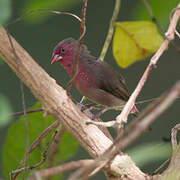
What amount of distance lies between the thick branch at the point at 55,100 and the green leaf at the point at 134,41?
0.54m

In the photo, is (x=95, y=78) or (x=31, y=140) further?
(x=95, y=78)

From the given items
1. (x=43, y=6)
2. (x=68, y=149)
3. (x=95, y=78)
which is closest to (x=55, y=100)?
(x=68, y=149)

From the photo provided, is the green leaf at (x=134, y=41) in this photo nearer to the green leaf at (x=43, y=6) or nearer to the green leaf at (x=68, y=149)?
the green leaf at (x=68, y=149)

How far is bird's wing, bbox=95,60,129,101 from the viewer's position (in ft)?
9.45

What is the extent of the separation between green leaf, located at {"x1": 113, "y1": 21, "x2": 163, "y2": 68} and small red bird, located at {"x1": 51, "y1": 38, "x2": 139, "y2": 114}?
0.82 m

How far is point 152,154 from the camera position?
45cm

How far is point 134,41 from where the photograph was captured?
190 cm

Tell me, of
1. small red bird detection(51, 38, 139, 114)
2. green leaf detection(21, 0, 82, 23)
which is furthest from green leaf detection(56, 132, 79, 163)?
green leaf detection(21, 0, 82, 23)

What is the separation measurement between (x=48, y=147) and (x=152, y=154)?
1.47 metres

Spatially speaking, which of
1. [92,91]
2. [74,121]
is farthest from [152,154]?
[92,91]

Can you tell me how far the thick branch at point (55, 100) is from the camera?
1.40m

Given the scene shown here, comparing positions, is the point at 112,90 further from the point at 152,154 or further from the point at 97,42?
the point at 152,154

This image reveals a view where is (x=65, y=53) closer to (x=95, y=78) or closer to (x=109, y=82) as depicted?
(x=95, y=78)

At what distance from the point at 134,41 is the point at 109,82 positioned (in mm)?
1034
